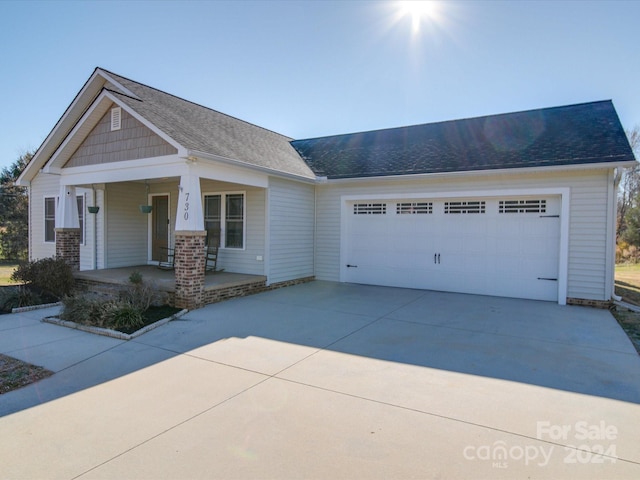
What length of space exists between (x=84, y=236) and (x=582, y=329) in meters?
13.3

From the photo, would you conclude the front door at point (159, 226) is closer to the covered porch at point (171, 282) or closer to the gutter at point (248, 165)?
the covered porch at point (171, 282)

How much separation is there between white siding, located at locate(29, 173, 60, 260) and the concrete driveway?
316 inches

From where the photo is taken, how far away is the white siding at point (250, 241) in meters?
10.4

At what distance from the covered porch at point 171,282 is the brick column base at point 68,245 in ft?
1.60

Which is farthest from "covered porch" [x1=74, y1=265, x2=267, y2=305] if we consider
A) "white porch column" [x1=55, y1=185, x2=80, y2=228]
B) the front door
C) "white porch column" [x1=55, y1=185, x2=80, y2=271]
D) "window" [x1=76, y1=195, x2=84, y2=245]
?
"window" [x1=76, y1=195, x2=84, y2=245]

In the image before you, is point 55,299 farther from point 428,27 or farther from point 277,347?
point 428,27

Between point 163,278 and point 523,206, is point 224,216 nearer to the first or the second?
point 163,278

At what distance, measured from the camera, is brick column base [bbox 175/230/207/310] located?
794cm

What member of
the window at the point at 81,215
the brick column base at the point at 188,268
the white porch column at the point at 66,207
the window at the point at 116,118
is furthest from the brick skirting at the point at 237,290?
the window at the point at 81,215

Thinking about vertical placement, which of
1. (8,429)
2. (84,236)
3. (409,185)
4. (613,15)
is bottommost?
(8,429)

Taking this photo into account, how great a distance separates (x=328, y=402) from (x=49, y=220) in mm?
13871

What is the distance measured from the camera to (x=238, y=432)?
3.28 metres

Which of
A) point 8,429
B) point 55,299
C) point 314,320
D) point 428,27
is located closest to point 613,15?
point 428,27

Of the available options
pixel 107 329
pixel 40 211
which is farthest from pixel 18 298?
pixel 40 211
